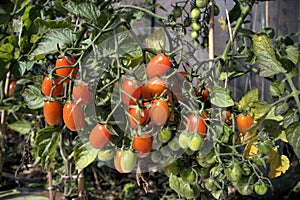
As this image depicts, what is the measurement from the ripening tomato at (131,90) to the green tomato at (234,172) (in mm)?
213

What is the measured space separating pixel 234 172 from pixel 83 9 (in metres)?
0.44

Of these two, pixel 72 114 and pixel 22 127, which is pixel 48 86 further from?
pixel 22 127

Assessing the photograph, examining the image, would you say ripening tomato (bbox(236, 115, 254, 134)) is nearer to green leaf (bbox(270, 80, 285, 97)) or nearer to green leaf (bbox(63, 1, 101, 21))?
green leaf (bbox(270, 80, 285, 97))

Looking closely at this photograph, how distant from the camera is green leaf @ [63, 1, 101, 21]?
2.72ft

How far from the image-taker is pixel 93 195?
81.3 inches

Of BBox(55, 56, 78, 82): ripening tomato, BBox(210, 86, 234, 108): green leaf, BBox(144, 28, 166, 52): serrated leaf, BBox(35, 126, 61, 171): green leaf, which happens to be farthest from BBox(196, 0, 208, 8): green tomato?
BBox(35, 126, 61, 171): green leaf

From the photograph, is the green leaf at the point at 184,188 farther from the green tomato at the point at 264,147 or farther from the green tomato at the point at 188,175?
the green tomato at the point at 264,147

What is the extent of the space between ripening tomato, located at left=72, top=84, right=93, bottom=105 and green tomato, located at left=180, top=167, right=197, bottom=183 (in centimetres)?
23

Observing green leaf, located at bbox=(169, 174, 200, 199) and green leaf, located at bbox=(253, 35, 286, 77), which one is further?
green leaf, located at bbox=(253, 35, 286, 77)

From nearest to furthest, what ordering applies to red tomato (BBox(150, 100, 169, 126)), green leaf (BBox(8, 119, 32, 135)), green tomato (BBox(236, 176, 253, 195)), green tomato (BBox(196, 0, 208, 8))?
red tomato (BBox(150, 100, 169, 126)) → green tomato (BBox(236, 176, 253, 195)) → green tomato (BBox(196, 0, 208, 8)) → green leaf (BBox(8, 119, 32, 135))

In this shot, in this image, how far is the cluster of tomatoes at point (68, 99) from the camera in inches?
29.3

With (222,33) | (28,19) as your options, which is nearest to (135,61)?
(28,19)

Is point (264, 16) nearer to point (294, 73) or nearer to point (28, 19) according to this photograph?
point (294, 73)

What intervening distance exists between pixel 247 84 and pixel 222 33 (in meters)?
0.45
